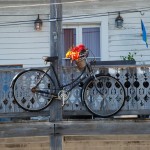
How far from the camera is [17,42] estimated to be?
1636 centimetres

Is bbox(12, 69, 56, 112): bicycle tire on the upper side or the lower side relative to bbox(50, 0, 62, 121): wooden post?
lower

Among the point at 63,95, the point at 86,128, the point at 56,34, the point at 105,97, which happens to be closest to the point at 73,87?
the point at 63,95

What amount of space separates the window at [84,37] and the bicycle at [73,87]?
3913mm

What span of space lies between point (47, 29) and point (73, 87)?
426cm

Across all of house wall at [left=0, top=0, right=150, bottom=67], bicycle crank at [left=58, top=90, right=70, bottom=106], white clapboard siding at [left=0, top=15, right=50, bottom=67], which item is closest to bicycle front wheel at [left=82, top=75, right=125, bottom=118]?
bicycle crank at [left=58, top=90, right=70, bottom=106]

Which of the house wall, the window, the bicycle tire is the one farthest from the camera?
the window

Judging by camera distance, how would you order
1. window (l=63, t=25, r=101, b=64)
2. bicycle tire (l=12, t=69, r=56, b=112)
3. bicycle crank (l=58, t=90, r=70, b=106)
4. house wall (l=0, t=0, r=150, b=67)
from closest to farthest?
A: 1. bicycle crank (l=58, t=90, r=70, b=106)
2. bicycle tire (l=12, t=69, r=56, b=112)
3. house wall (l=0, t=0, r=150, b=67)
4. window (l=63, t=25, r=101, b=64)

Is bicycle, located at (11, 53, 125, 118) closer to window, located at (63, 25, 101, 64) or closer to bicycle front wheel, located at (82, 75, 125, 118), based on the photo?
bicycle front wheel, located at (82, 75, 125, 118)

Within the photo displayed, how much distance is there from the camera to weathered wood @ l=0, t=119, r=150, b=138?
12531 millimetres

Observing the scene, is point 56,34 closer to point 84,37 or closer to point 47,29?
point 47,29

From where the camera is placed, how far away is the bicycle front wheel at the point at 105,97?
12.5 m

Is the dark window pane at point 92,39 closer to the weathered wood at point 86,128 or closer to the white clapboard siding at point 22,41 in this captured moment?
the white clapboard siding at point 22,41

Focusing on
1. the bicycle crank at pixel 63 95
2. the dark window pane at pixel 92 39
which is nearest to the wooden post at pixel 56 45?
the bicycle crank at pixel 63 95

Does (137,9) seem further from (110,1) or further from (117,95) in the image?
(117,95)
